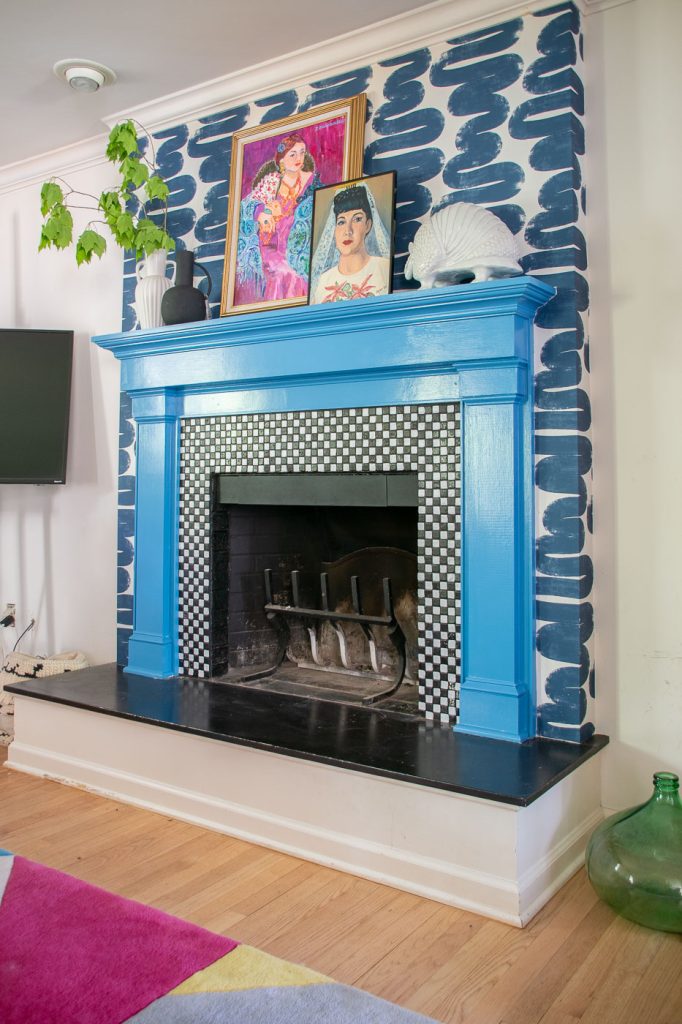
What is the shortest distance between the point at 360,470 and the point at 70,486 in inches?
64.8

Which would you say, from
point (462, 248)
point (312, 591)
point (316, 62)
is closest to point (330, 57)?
point (316, 62)

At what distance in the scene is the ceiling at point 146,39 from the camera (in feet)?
8.64

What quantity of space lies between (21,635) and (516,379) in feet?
8.81

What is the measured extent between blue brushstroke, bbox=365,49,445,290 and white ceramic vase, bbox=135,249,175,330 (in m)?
0.94

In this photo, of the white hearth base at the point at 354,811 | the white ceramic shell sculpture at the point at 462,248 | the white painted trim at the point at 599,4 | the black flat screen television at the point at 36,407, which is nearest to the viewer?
the white hearth base at the point at 354,811

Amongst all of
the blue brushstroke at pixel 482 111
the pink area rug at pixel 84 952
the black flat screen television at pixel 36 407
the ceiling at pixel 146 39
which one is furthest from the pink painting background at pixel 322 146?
the pink area rug at pixel 84 952

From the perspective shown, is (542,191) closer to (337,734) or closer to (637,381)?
(637,381)

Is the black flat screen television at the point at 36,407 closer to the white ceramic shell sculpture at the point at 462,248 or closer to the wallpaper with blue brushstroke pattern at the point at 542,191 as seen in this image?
the wallpaper with blue brushstroke pattern at the point at 542,191

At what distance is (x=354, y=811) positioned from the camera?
2215mm

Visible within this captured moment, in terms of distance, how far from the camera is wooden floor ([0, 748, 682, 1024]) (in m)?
1.67

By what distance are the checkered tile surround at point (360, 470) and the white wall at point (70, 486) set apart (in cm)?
62

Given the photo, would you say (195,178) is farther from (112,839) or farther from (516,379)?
(112,839)

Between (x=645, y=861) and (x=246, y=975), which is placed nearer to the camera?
(x=246, y=975)

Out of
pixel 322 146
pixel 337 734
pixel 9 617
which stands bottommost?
pixel 337 734
